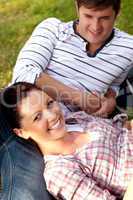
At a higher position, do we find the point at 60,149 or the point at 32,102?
the point at 32,102

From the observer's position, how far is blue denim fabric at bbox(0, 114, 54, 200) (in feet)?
8.60

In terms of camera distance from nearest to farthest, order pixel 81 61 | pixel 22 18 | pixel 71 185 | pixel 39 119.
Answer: pixel 71 185 → pixel 39 119 → pixel 81 61 → pixel 22 18

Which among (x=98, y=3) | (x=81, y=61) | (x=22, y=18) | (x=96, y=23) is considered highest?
(x=98, y=3)

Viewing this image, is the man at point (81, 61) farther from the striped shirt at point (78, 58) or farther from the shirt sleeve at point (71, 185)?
the shirt sleeve at point (71, 185)

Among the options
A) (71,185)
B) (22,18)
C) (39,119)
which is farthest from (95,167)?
(22,18)

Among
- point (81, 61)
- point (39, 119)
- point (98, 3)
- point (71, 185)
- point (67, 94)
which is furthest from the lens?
point (81, 61)

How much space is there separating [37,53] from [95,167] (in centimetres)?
85

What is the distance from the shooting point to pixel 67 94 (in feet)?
10.5

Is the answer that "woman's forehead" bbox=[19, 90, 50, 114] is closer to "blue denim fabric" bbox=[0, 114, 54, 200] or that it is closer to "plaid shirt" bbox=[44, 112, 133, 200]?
"blue denim fabric" bbox=[0, 114, 54, 200]

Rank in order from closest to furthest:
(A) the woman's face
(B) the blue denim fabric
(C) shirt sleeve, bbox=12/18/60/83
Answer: (B) the blue denim fabric → (A) the woman's face → (C) shirt sleeve, bbox=12/18/60/83

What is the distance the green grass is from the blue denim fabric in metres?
2.12

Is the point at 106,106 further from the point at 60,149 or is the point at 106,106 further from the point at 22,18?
the point at 22,18

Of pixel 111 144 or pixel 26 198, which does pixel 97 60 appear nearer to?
pixel 111 144

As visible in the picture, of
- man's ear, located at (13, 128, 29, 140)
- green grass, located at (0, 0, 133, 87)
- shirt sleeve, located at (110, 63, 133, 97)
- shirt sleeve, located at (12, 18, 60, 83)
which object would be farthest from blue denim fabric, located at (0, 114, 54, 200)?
green grass, located at (0, 0, 133, 87)
